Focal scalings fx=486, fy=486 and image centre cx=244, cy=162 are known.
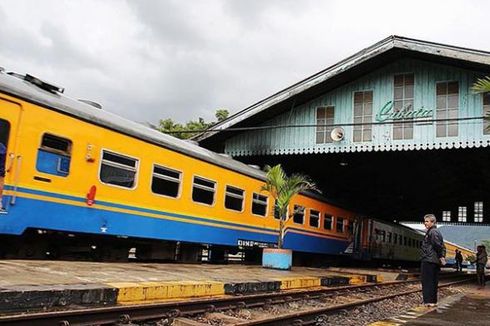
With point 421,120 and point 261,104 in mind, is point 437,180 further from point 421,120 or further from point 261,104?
point 261,104

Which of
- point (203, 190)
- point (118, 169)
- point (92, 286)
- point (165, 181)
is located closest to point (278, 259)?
point (203, 190)

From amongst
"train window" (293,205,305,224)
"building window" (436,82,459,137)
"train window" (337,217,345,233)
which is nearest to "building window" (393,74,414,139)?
"building window" (436,82,459,137)

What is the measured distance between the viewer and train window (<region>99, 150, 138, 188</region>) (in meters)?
9.02

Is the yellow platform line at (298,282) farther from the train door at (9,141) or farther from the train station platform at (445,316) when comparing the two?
the train door at (9,141)

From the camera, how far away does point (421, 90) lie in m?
17.6

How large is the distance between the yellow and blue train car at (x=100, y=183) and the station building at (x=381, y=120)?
6402mm

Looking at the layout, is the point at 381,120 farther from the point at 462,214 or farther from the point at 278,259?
the point at 462,214

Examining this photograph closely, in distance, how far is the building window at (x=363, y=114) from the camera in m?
18.1

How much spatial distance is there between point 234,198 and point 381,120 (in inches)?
299

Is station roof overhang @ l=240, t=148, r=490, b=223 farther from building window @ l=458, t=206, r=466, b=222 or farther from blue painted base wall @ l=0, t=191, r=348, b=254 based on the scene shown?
blue painted base wall @ l=0, t=191, r=348, b=254

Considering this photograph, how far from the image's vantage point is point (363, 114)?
18578mm

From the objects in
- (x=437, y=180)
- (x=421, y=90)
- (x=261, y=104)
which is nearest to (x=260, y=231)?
(x=261, y=104)

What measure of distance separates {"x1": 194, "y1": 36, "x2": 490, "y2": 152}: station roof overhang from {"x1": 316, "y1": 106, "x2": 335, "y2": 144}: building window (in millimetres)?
715

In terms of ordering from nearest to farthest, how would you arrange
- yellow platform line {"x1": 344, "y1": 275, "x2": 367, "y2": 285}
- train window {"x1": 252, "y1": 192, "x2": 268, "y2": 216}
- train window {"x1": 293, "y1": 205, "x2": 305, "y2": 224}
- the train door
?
the train door < yellow platform line {"x1": 344, "y1": 275, "x2": 367, "y2": 285} < train window {"x1": 252, "y1": 192, "x2": 268, "y2": 216} < train window {"x1": 293, "y1": 205, "x2": 305, "y2": 224}
